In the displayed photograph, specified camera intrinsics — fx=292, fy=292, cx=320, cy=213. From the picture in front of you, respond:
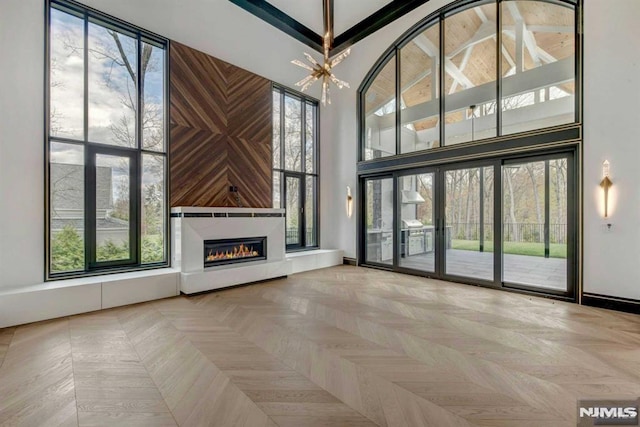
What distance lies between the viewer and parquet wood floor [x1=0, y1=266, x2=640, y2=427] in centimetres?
195

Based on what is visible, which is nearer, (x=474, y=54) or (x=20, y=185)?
(x=20, y=185)

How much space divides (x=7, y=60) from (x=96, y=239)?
2.50m

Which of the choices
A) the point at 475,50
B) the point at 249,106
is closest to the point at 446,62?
the point at 475,50

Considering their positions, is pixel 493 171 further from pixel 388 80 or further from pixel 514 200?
pixel 388 80

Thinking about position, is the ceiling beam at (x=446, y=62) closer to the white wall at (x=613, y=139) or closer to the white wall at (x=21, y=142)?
the white wall at (x=613, y=139)

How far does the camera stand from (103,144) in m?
4.48

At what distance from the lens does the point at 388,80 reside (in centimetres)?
686

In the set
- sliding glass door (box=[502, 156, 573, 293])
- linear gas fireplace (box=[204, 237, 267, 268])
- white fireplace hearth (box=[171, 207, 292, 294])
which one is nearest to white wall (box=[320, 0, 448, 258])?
white fireplace hearth (box=[171, 207, 292, 294])

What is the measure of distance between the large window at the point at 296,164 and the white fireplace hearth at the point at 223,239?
95 cm

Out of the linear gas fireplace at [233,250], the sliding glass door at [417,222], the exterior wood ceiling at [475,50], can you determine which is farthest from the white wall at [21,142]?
the sliding glass door at [417,222]

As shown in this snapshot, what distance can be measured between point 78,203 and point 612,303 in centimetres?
770

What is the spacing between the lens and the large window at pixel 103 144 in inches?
162

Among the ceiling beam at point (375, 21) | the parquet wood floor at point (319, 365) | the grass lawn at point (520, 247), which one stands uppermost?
the ceiling beam at point (375, 21)

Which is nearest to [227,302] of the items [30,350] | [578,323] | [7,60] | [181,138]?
[30,350]
